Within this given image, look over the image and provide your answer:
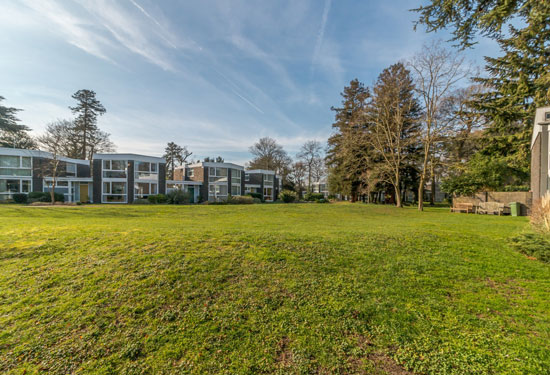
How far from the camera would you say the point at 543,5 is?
589cm

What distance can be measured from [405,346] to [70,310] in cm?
459

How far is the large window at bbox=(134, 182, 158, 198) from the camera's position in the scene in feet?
92.3

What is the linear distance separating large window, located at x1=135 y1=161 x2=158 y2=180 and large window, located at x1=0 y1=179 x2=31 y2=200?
409 inches

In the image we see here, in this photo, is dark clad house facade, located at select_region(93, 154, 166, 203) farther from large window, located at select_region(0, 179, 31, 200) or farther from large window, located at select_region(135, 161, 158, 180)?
large window, located at select_region(0, 179, 31, 200)

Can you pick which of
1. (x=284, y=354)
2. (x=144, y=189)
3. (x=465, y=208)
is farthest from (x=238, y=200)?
(x=284, y=354)

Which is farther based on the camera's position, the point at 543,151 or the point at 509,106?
the point at 509,106

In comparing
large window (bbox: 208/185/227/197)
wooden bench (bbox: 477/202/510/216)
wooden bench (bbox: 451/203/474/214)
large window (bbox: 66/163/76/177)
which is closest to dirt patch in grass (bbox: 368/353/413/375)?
wooden bench (bbox: 477/202/510/216)

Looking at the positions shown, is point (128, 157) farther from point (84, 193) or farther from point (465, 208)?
point (465, 208)

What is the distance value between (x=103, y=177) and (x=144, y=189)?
4.34 metres

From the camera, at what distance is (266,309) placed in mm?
3381

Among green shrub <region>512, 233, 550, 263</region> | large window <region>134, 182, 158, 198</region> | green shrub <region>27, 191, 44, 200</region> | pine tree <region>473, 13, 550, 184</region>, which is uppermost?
pine tree <region>473, 13, 550, 184</region>

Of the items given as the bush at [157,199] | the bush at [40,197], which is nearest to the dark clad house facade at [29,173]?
the bush at [40,197]

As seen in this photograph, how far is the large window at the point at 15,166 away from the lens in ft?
79.6

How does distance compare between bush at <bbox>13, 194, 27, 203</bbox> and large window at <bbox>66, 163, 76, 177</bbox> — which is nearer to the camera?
bush at <bbox>13, 194, 27, 203</bbox>
